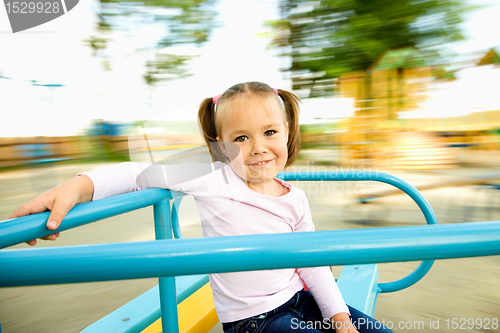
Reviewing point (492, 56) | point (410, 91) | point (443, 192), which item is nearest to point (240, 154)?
point (443, 192)

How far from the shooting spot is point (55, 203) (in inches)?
17.8

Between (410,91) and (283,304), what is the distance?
12.1 ft

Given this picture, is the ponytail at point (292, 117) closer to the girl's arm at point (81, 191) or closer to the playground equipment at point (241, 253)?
the girl's arm at point (81, 191)

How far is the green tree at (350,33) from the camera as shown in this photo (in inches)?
126

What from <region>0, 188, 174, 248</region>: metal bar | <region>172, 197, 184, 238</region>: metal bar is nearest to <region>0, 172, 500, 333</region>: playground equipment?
<region>0, 188, 174, 248</region>: metal bar

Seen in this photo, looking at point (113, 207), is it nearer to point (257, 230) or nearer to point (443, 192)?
point (257, 230)

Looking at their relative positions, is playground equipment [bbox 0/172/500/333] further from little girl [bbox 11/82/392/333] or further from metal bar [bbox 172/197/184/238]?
metal bar [bbox 172/197/184/238]

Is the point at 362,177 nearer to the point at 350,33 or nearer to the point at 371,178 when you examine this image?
the point at 371,178

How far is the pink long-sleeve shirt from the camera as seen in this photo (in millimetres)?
633

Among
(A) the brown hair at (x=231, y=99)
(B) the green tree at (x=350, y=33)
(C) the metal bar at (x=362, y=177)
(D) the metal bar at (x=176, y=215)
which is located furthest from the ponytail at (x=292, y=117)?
(B) the green tree at (x=350, y=33)

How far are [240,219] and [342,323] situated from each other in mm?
294

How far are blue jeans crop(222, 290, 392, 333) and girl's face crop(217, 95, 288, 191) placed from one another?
0.29 metres

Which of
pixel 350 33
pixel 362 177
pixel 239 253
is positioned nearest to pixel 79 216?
pixel 239 253

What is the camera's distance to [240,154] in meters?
0.73
